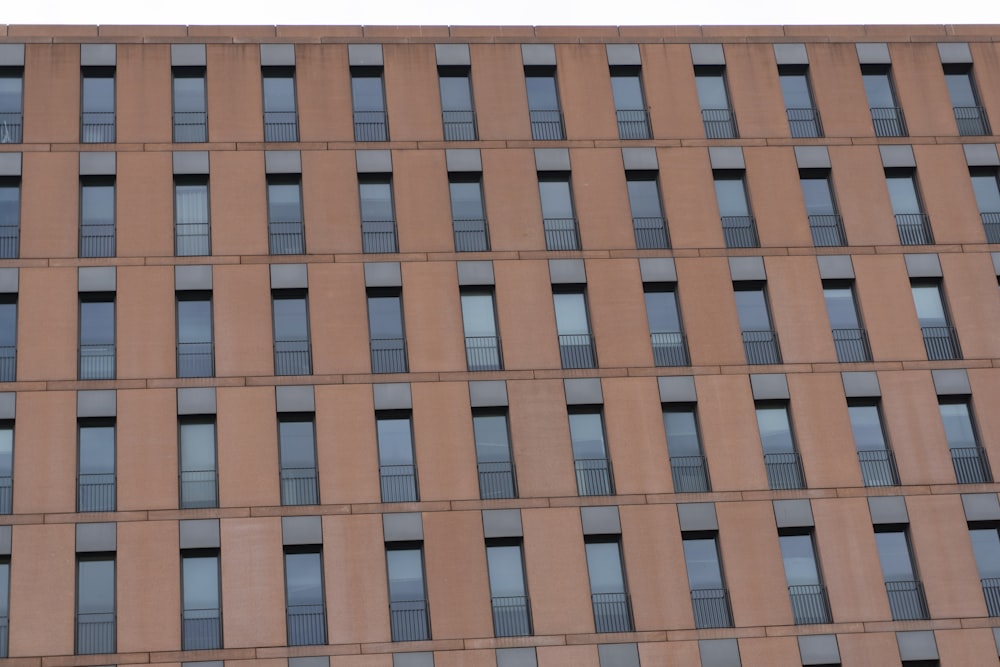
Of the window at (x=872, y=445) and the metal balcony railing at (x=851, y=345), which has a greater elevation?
the metal balcony railing at (x=851, y=345)

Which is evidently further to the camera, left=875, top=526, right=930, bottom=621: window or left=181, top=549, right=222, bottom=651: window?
left=875, top=526, right=930, bottom=621: window

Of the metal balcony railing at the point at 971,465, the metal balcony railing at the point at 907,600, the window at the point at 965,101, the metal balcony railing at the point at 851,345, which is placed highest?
the window at the point at 965,101

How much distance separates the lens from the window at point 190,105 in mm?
45750

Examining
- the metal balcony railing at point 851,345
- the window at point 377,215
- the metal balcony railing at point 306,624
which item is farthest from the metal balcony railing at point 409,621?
the metal balcony railing at point 851,345

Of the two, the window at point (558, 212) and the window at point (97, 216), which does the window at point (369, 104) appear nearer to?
the window at point (558, 212)

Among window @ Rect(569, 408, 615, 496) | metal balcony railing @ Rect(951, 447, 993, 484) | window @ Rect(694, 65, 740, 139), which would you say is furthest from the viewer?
window @ Rect(694, 65, 740, 139)

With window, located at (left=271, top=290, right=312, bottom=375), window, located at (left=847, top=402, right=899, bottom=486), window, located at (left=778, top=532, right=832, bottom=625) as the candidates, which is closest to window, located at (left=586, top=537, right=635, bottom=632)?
window, located at (left=778, top=532, right=832, bottom=625)

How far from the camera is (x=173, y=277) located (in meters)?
43.5

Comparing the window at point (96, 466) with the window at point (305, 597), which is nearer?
the window at point (305, 597)

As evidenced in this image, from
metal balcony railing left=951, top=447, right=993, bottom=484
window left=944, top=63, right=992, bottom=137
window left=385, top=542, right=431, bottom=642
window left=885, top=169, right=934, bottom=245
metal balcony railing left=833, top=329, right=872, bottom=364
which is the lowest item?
window left=385, top=542, right=431, bottom=642

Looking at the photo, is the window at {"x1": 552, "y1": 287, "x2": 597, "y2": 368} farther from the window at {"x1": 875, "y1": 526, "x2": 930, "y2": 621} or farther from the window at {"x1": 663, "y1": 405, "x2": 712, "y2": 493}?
the window at {"x1": 875, "y1": 526, "x2": 930, "y2": 621}

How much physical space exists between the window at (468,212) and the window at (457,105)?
4.10 ft

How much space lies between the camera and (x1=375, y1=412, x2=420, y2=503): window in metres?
41.5

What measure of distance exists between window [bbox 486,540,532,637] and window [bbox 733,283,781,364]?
8204mm
